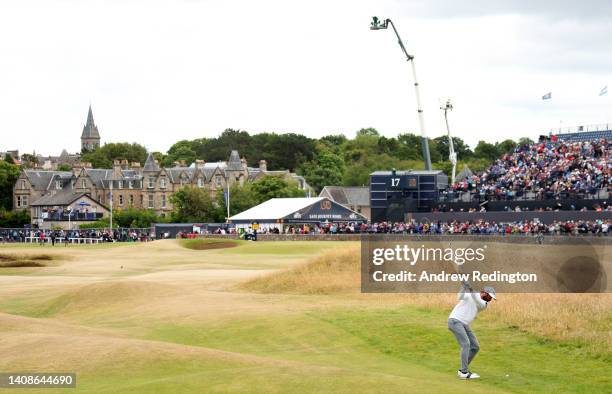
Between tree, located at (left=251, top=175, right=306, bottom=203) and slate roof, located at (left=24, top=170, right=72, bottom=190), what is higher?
slate roof, located at (left=24, top=170, right=72, bottom=190)

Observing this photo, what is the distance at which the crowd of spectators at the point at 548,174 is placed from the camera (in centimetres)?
6569

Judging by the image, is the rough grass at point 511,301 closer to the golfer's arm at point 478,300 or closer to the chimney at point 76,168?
the golfer's arm at point 478,300

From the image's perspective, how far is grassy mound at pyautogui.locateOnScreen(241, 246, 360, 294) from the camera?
39.3 metres

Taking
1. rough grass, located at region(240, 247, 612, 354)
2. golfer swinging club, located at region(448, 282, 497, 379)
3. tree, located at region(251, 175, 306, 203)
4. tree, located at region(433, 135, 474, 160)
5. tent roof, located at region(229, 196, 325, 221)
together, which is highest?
tree, located at region(433, 135, 474, 160)

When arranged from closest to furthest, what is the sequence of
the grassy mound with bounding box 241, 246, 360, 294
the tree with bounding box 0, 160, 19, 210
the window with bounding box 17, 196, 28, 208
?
the grassy mound with bounding box 241, 246, 360, 294
the window with bounding box 17, 196, 28, 208
the tree with bounding box 0, 160, 19, 210

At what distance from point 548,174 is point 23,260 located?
39782mm

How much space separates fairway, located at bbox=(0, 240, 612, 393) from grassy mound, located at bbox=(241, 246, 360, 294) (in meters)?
0.09

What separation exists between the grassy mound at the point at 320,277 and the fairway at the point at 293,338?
3.5 inches

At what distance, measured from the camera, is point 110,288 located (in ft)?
125

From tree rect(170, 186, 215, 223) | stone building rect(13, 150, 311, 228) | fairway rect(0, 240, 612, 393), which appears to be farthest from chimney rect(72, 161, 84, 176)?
fairway rect(0, 240, 612, 393)

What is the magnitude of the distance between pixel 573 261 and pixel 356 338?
728 inches

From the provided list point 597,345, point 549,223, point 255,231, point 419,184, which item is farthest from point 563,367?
point 255,231

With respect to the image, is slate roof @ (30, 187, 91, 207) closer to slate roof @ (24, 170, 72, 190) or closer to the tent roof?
slate roof @ (24, 170, 72, 190)

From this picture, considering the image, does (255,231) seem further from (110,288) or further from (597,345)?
(597,345)
